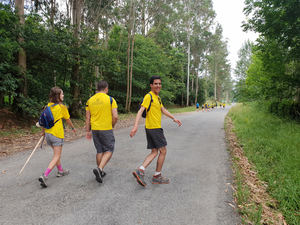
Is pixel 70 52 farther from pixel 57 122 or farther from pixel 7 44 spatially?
pixel 57 122

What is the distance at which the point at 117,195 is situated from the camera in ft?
10.0

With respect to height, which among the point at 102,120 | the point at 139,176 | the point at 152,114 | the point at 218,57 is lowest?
the point at 139,176

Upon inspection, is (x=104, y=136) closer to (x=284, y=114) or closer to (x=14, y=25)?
(x=14, y=25)

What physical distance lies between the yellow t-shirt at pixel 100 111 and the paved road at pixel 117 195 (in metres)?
1.11

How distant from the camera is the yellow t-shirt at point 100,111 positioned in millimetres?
3395

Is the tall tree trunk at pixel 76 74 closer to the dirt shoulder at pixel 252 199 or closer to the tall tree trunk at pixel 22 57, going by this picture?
the tall tree trunk at pixel 22 57

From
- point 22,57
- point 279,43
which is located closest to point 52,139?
point 22,57

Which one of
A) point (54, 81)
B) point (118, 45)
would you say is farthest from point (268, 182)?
point (118, 45)

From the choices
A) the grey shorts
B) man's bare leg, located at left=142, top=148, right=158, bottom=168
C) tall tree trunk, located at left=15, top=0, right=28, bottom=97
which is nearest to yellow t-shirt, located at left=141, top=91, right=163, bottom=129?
man's bare leg, located at left=142, top=148, right=158, bottom=168

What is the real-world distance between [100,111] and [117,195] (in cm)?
150

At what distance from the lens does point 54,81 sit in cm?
1059

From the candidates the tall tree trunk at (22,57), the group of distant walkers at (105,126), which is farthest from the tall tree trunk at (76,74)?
the group of distant walkers at (105,126)

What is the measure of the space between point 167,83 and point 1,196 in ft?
72.4

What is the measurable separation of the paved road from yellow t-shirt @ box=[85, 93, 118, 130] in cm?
111
